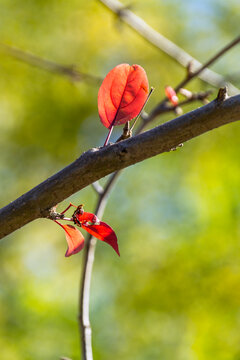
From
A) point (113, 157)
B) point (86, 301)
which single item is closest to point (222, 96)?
point (113, 157)

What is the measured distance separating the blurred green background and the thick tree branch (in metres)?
2.24

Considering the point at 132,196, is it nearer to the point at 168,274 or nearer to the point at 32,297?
the point at 168,274

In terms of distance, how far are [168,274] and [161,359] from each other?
2.03ft

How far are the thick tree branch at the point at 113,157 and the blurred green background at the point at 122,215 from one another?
2242mm

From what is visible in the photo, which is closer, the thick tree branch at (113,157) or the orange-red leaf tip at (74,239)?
the thick tree branch at (113,157)

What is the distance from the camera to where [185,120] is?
2.23ft

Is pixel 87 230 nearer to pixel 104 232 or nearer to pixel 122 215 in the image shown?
pixel 104 232

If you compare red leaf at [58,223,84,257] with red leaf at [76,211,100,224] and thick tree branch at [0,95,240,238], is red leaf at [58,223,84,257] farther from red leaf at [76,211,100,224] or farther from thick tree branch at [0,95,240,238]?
thick tree branch at [0,95,240,238]

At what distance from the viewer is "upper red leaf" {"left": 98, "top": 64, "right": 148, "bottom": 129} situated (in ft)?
2.87

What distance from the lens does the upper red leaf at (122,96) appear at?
2.87ft

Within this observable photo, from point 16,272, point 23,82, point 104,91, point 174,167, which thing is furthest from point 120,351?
point 104,91

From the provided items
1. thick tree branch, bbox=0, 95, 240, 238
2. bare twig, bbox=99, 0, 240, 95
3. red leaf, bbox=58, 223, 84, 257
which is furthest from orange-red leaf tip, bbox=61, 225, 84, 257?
bare twig, bbox=99, 0, 240, 95

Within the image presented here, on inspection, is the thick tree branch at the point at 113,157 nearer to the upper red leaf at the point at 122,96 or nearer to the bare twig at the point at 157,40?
the upper red leaf at the point at 122,96

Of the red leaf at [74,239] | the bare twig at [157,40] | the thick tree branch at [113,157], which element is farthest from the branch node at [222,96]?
the bare twig at [157,40]
